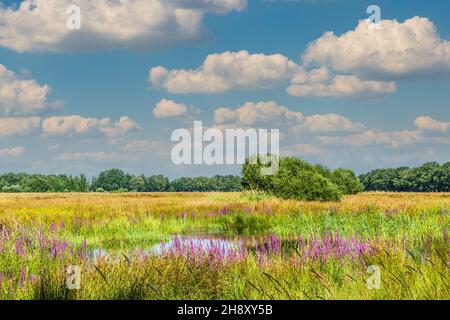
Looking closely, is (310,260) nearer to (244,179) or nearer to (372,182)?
(244,179)

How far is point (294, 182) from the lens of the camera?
1483 inches

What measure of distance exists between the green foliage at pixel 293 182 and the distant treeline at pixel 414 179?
9740 cm

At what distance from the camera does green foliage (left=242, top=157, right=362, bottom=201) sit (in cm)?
3628

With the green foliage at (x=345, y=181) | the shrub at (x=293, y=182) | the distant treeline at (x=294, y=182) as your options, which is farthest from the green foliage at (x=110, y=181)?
the shrub at (x=293, y=182)

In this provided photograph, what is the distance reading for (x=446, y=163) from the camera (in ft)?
486

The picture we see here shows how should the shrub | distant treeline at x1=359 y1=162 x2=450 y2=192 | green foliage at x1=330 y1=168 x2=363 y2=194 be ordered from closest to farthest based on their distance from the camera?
the shrub
green foliage at x1=330 y1=168 x2=363 y2=194
distant treeline at x1=359 y1=162 x2=450 y2=192

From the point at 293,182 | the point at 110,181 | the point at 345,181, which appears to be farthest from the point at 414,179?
the point at 293,182

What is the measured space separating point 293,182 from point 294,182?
1.03 feet

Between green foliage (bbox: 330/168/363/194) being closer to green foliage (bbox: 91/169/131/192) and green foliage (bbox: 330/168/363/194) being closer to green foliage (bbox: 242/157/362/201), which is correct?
green foliage (bbox: 242/157/362/201)

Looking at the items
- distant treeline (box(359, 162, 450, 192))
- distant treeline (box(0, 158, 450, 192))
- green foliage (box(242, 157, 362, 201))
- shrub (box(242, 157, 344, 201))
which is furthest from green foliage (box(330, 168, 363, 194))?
distant treeline (box(359, 162, 450, 192))

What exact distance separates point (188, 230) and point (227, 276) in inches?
450

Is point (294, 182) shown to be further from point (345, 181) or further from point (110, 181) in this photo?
point (110, 181)

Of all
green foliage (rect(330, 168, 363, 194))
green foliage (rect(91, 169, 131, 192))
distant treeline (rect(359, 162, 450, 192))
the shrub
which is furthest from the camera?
green foliage (rect(91, 169, 131, 192))

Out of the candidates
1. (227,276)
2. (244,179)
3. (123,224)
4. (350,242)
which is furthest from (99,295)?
(244,179)
